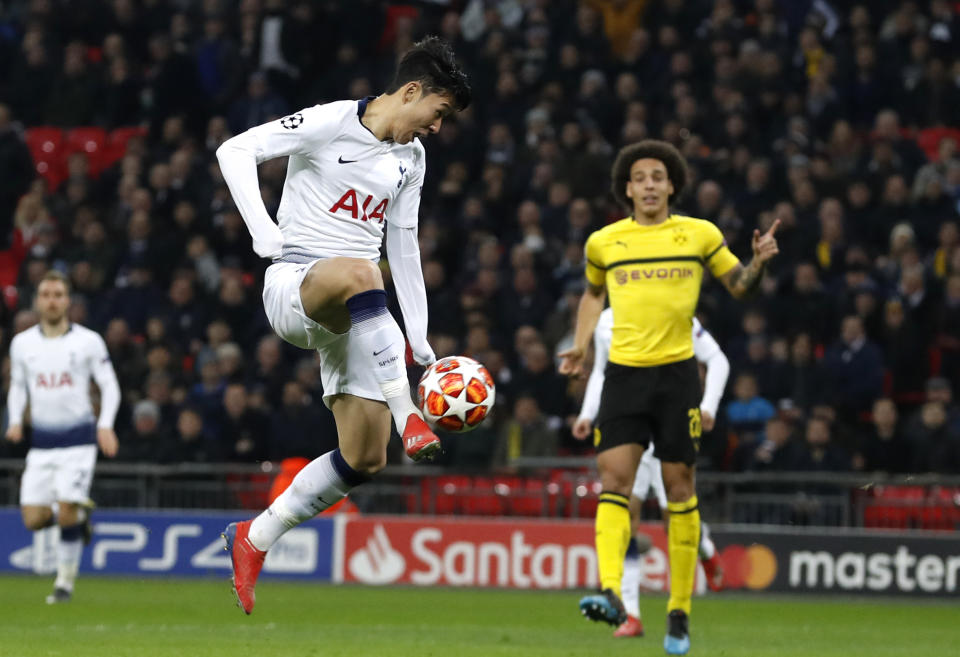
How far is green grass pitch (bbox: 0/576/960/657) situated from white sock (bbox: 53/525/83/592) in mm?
179

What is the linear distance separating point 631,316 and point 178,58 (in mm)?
13196

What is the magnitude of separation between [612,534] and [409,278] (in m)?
1.66

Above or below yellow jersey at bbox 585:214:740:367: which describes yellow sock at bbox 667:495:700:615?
below

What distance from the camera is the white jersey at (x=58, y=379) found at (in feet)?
43.7

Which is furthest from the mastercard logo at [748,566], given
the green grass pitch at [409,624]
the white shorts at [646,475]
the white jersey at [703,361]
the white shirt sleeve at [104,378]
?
the white shirt sleeve at [104,378]

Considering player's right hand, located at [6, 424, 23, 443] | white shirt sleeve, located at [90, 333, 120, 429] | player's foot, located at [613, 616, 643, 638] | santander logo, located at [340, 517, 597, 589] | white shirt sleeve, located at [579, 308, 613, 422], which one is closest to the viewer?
player's foot, located at [613, 616, 643, 638]

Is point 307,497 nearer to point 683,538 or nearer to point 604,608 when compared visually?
point 604,608

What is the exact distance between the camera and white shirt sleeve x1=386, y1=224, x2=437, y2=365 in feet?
26.1

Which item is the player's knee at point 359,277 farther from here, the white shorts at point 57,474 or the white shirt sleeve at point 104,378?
the white shorts at point 57,474

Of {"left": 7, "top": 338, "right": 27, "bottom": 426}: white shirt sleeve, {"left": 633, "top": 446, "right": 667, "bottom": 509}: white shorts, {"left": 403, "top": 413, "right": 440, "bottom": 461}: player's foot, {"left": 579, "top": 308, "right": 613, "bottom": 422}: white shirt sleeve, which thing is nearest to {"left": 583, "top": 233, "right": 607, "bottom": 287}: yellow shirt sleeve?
{"left": 579, "top": 308, "right": 613, "bottom": 422}: white shirt sleeve

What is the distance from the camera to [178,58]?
20.9m

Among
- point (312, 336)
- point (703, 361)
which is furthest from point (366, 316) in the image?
point (703, 361)

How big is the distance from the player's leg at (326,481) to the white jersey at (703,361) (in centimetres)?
323

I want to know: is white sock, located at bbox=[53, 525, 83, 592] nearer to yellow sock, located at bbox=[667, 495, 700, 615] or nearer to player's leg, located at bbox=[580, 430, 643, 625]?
player's leg, located at bbox=[580, 430, 643, 625]
